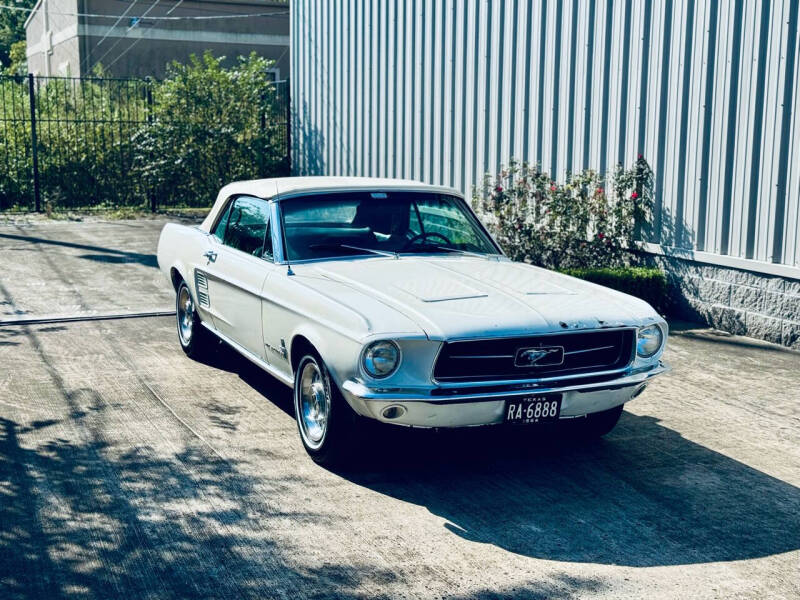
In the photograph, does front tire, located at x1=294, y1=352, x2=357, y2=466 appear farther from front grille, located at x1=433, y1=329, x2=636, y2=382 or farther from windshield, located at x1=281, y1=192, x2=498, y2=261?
windshield, located at x1=281, y1=192, x2=498, y2=261

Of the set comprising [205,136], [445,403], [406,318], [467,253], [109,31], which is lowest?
[445,403]

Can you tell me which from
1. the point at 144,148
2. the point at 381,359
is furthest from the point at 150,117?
the point at 381,359

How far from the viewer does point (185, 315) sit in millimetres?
8477

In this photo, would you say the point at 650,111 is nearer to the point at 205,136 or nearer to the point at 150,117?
the point at 205,136

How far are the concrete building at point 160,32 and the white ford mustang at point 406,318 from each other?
85.2 ft

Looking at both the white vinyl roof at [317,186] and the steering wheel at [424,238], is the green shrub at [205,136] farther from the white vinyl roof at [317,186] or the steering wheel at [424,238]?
the steering wheel at [424,238]

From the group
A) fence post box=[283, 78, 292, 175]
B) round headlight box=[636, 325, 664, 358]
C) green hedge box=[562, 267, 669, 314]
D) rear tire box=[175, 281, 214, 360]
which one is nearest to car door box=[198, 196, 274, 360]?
rear tire box=[175, 281, 214, 360]

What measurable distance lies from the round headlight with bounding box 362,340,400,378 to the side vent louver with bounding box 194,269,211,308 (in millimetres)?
2801

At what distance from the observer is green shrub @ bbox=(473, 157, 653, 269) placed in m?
10.9

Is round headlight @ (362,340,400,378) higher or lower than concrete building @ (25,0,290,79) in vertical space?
lower

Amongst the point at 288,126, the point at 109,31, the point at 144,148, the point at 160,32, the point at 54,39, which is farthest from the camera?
the point at 54,39

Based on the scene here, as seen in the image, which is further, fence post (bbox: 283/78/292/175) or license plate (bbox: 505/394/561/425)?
fence post (bbox: 283/78/292/175)

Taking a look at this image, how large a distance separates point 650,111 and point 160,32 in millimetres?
24474

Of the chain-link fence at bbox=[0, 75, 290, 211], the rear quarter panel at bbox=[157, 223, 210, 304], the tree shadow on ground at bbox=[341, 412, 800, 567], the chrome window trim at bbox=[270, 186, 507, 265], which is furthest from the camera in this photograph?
the chain-link fence at bbox=[0, 75, 290, 211]
